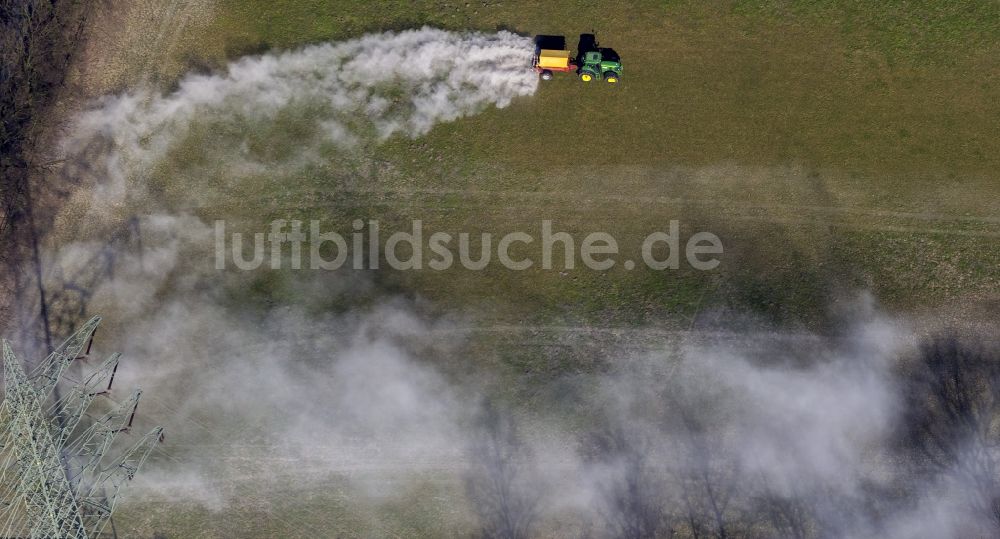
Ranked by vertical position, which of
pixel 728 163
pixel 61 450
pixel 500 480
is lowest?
pixel 500 480

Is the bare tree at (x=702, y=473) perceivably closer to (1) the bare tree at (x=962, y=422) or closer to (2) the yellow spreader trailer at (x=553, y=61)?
(1) the bare tree at (x=962, y=422)

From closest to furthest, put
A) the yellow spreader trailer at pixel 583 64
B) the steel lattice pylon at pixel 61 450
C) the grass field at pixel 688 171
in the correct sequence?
the steel lattice pylon at pixel 61 450, the yellow spreader trailer at pixel 583 64, the grass field at pixel 688 171

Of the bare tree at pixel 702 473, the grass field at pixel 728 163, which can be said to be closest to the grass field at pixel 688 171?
the grass field at pixel 728 163

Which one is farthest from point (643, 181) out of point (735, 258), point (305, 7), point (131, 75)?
point (131, 75)

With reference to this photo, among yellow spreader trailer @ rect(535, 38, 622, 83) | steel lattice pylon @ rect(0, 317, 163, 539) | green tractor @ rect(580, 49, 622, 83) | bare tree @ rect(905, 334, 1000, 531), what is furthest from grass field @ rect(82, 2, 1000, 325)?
steel lattice pylon @ rect(0, 317, 163, 539)

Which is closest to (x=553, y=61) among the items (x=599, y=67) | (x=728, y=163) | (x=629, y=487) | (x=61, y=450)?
(x=599, y=67)

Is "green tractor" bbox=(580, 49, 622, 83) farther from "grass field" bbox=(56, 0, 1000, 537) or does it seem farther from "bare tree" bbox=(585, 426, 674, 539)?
"bare tree" bbox=(585, 426, 674, 539)

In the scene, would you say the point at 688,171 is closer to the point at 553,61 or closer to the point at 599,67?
the point at 599,67
